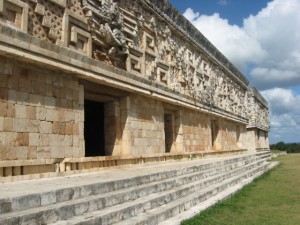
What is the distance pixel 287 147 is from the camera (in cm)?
5069

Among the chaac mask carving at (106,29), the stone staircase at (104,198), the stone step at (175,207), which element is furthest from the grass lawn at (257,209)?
the chaac mask carving at (106,29)

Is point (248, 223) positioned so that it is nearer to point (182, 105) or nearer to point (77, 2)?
point (77, 2)

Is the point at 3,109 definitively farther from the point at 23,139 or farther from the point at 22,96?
the point at 23,139

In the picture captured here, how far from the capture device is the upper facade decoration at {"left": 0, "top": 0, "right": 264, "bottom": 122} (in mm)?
5633

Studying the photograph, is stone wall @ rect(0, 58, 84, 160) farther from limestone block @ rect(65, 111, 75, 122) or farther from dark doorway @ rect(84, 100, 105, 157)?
dark doorway @ rect(84, 100, 105, 157)

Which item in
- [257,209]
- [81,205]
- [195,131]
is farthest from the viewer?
[195,131]

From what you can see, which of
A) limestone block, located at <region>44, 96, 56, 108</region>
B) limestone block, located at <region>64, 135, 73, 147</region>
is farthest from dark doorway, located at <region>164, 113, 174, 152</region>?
limestone block, located at <region>44, 96, 56, 108</region>

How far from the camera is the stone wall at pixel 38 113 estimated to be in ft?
16.0

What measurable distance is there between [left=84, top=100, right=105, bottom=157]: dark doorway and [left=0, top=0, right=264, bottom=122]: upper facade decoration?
1389 mm

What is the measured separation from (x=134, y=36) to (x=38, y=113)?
3.98m

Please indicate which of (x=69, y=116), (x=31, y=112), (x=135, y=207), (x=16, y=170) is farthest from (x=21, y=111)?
(x=135, y=207)

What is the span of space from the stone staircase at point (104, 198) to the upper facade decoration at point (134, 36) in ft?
8.88

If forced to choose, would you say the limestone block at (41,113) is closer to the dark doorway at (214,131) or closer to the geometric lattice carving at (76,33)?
the geometric lattice carving at (76,33)

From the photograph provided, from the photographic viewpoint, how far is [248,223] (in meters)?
4.75
